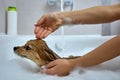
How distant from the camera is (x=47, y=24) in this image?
97cm

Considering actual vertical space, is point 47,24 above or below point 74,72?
above

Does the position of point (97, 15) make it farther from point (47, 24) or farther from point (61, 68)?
point (61, 68)

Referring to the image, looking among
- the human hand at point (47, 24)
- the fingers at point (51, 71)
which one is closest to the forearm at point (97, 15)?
the human hand at point (47, 24)

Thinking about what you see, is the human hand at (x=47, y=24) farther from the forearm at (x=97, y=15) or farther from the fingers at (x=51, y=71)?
the fingers at (x=51, y=71)

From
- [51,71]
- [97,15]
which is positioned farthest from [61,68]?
[97,15]

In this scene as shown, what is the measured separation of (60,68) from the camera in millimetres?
812

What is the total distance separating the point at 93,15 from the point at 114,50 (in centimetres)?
30

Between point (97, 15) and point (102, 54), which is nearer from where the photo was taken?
point (102, 54)

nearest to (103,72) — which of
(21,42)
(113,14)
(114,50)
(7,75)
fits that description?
(114,50)

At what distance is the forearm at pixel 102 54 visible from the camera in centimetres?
76

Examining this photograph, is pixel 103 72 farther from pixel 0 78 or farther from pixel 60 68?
pixel 0 78

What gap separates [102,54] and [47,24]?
0.31m

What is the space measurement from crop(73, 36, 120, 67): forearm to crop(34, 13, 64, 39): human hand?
0.69 ft

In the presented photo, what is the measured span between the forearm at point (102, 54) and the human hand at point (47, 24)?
21 centimetres
